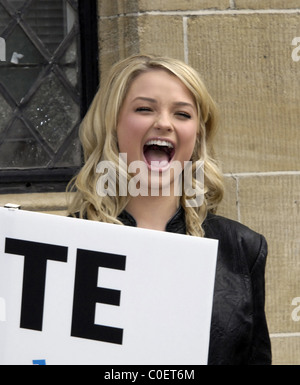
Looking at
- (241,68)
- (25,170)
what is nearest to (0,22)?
(25,170)

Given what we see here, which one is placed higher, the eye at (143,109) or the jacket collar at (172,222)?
the eye at (143,109)

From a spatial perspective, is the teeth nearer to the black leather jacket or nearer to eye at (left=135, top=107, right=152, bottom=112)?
eye at (left=135, top=107, right=152, bottom=112)

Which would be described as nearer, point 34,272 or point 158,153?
point 34,272

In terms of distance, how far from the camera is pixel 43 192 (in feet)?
11.5

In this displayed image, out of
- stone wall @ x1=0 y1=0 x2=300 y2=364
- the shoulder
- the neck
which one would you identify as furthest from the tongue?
stone wall @ x1=0 y1=0 x2=300 y2=364

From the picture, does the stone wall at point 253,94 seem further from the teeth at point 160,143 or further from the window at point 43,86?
the teeth at point 160,143

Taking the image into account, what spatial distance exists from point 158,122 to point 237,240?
39cm

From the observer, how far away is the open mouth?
2.19 metres

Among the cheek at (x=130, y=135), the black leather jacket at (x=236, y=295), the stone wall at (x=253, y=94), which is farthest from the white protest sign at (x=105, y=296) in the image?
the stone wall at (x=253, y=94)

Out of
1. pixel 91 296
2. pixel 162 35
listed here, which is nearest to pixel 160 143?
pixel 91 296

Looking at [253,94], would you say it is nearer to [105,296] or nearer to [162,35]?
[162,35]

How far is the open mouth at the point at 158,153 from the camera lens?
2193mm

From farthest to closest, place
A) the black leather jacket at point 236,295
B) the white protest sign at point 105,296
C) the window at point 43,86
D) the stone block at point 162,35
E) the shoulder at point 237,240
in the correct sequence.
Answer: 1. the window at point 43,86
2. the stone block at point 162,35
3. the shoulder at point 237,240
4. the black leather jacket at point 236,295
5. the white protest sign at point 105,296

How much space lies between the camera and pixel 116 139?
2.29 metres
